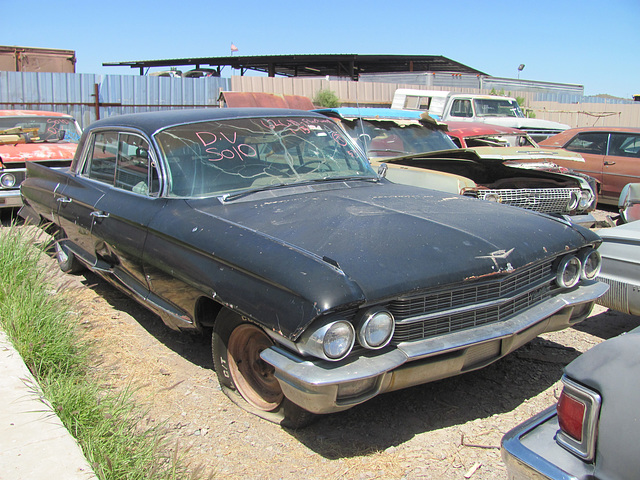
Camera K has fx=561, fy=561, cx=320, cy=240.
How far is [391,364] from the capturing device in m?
2.41

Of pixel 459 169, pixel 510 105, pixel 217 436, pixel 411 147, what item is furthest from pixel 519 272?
pixel 510 105

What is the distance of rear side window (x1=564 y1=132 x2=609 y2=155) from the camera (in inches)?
361

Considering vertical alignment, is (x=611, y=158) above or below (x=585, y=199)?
above

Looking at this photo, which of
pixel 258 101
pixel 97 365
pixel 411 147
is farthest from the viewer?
pixel 258 101

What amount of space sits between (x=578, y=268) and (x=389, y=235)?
1267mm

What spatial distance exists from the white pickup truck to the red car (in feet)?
25.8

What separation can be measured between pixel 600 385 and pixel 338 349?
103 centimetres

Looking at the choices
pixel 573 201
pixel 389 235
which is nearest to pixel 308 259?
pixel 389 235

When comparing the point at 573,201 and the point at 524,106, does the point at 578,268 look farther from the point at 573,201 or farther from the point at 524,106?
the point at 524,106

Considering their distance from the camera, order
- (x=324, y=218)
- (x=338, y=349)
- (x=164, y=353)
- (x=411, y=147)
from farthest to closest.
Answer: (x=411, y=147)
(x=164, y=353)
(x=324, y=218)
(x=338, y=349)

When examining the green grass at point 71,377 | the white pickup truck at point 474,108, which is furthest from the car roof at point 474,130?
the green grass at point 71,377

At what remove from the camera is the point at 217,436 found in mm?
2857

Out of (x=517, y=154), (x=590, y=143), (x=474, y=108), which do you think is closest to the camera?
(x=517, y=154)

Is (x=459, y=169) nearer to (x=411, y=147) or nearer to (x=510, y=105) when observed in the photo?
(x=411, y=147)
